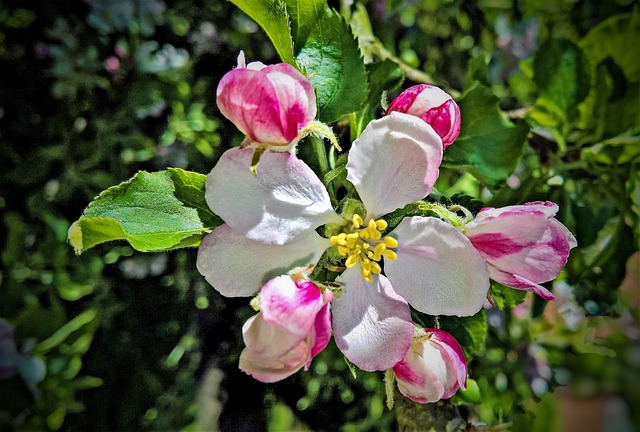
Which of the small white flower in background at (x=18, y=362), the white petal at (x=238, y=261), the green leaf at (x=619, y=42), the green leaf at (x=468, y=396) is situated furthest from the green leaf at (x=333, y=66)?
Answer: the small white flower in background at (x=18, y=362)

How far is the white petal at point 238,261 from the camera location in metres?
0.32

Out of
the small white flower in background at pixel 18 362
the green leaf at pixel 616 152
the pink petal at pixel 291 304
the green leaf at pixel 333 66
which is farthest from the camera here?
the small white flower in background at pixel 18 362

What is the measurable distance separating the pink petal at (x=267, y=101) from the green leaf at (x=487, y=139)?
20 cm

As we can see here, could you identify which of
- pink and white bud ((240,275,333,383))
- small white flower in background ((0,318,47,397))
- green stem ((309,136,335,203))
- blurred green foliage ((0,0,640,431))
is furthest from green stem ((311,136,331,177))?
small white flower in background ((0,318,47,397))

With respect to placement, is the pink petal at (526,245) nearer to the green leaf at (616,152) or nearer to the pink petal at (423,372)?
the pink petal at (423,372)

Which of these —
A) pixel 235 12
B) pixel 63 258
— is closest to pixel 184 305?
pixel 63 258

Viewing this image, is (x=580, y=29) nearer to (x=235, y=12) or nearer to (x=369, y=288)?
(x=235, y=12)

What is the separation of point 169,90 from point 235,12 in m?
0.15

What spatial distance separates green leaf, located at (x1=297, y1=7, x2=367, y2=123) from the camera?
0.38 m

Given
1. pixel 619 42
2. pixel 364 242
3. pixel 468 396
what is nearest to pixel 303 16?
pixel 364 242

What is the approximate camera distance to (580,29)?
100 centimetres

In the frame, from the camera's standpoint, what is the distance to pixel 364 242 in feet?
1.13

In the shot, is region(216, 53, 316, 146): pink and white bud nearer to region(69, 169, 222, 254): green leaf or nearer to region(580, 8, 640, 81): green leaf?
region(69, 169, 222, 254): green leaf

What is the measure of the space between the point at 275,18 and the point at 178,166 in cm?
51
